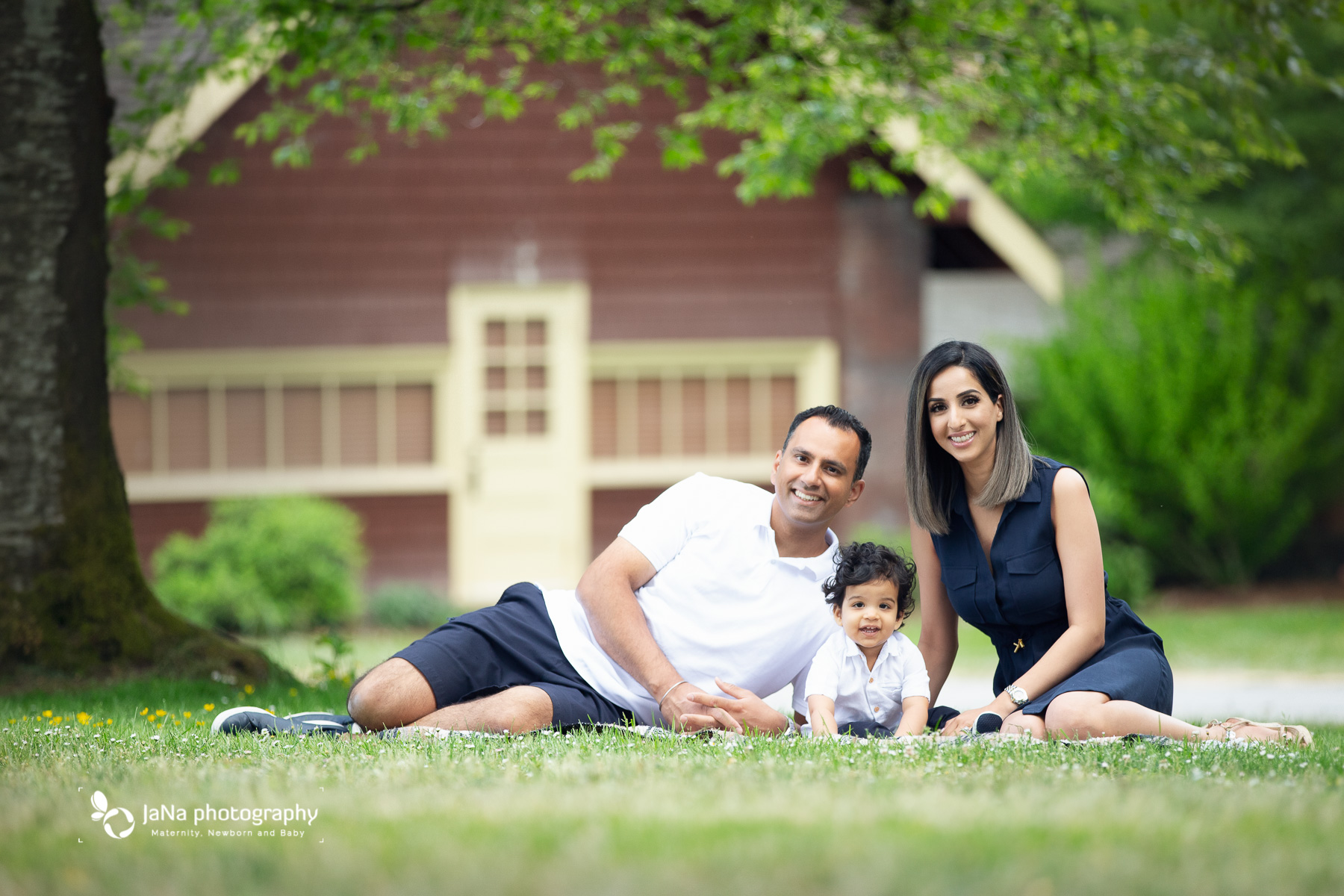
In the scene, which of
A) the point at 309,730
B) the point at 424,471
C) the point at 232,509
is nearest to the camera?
the point at 309,730

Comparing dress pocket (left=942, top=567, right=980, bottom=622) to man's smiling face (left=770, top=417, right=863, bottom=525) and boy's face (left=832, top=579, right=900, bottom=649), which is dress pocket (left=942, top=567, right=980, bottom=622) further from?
man's smiling face (left=770, top=417, right=863, bottom=525)

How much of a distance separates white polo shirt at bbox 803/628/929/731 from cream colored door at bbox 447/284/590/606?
26.3ft

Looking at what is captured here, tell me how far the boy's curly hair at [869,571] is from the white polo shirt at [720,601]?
113mm

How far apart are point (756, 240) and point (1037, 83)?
5.50 m

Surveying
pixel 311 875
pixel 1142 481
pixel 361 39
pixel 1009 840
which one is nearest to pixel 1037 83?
pixel 361 39

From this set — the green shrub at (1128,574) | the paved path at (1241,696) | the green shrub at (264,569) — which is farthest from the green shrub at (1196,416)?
the green shrub at (264,569)

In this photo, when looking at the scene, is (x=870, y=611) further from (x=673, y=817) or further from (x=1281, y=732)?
(x=673, y=817)

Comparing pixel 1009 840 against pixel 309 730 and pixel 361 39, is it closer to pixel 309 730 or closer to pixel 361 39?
pixel 309 730

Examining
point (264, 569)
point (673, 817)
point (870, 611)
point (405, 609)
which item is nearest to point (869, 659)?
point (870, 611)

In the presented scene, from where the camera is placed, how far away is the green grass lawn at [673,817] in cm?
249

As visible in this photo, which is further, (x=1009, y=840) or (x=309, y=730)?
(x=309, y=730)

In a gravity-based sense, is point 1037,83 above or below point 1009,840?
above

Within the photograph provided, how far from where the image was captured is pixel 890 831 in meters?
2.74

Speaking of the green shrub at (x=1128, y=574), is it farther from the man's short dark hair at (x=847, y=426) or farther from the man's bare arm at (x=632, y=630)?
the man's bare arm at (x=632, y=630)
